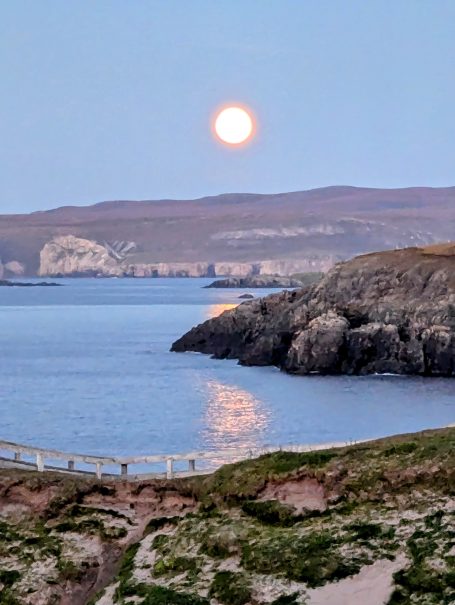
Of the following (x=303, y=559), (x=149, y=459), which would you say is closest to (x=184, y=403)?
(x=149, y=459)

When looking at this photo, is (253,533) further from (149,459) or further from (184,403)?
(184,403)

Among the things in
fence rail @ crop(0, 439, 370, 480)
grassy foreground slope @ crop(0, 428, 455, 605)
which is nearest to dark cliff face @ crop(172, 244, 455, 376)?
fence rail @ crop(0, 439, 370, 480)

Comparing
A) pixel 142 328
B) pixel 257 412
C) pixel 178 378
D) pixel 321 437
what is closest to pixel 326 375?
pixel 178 378

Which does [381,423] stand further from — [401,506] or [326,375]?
[401,506]

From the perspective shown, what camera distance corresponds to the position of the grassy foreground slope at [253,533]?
1792 centimetres

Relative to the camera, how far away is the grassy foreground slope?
58.8ft

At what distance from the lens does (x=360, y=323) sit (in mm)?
84562

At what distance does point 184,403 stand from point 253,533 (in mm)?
48889

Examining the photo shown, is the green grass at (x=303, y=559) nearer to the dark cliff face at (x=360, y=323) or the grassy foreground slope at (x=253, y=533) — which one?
the grassy foreground slope at (x=253, y=533)

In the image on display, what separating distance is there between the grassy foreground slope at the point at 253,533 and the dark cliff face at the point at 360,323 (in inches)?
2247

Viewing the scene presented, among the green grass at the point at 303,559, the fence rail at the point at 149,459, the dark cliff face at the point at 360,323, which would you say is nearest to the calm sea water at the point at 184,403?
the dark cliff face at the point at 360,323

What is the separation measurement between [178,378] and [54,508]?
198 feet

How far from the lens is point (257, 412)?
63906 millimetres

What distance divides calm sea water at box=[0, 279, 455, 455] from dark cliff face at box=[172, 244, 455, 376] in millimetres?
2648
